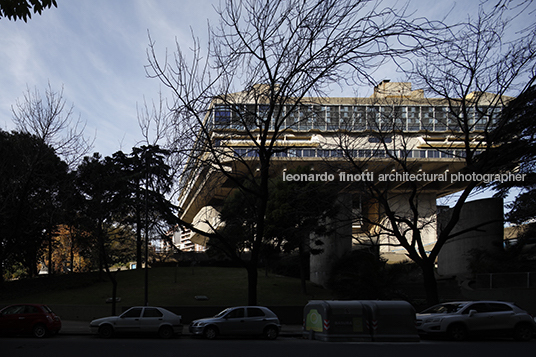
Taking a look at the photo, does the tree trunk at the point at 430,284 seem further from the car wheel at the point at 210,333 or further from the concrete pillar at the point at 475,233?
the concrete pillar at the point at 475,233

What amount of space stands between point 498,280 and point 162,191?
70.8 ft

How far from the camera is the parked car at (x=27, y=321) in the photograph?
1622cm

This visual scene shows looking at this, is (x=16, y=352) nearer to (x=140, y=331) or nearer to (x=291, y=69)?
(x=140, y=331)

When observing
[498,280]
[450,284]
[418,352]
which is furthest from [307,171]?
[418,352]

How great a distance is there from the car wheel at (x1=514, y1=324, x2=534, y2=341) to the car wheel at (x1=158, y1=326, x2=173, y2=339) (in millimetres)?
12517

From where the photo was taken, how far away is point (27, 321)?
1633 cm

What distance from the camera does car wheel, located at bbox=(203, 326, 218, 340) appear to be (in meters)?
16.7

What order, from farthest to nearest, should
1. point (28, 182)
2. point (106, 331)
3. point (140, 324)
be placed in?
point (28, 182)
point (140, 324)
point (106, 331)

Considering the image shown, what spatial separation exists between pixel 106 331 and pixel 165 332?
7.24 feet

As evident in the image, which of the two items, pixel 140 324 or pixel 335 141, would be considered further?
pixel 335 141

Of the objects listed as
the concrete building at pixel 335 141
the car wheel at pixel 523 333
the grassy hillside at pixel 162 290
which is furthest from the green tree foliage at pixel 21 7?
the grassy hillside at pixel 162 290

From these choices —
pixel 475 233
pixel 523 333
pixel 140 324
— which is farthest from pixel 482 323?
pixel 475 233

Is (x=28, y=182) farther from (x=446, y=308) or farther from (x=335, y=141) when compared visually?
(x=446, y=308)

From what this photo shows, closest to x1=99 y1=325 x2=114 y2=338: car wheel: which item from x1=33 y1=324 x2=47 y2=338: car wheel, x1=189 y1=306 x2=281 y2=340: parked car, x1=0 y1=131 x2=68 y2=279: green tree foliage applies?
x1=33 y1=324 x2=47 y2=338: car wheel
